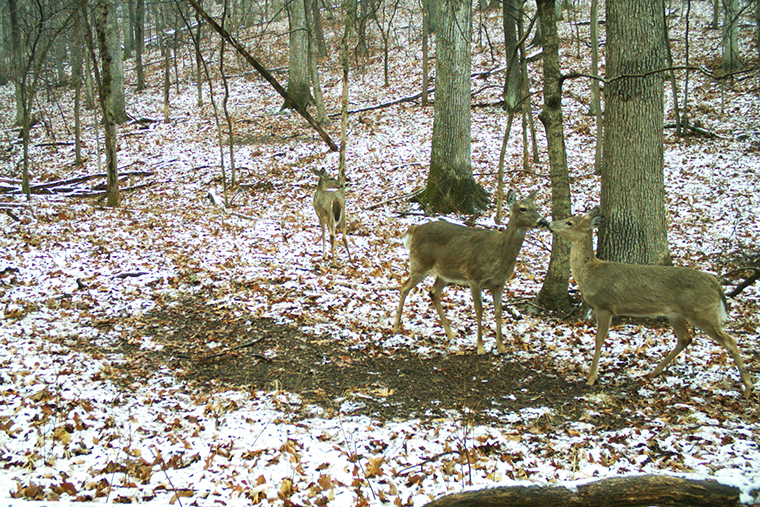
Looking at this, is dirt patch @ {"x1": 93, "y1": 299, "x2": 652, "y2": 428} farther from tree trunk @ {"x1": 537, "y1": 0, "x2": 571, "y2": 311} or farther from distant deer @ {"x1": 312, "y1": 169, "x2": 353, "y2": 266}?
distant deer @ {"x1": 312, "y1": 169, "x2": 353, "y2": 266}

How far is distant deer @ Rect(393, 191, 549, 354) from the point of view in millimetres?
6352

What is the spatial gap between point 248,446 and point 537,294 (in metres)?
5.06

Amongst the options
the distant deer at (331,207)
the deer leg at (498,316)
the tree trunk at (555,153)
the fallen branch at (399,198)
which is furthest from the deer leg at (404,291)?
the fallen branch at (399,198)

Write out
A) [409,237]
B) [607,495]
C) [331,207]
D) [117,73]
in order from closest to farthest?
[607,495], [409,237], [331,207], [117,73]

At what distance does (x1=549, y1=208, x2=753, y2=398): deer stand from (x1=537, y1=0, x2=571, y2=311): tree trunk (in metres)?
1.02

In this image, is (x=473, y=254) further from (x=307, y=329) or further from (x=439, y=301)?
(x=307, y=329)

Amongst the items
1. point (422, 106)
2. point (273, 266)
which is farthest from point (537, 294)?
point (422, 106)

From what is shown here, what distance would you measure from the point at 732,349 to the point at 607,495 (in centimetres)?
315

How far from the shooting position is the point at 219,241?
10.9 metres

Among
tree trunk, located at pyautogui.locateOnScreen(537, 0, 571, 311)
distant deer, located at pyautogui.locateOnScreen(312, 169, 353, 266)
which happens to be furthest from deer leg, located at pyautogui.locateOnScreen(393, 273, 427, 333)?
distant deer, located at pyautogui.locateOnScreen(312, 169, 353, 266)

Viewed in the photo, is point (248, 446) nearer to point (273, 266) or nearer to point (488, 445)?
point (488, 445)

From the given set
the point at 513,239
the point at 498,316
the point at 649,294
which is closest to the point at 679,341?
the point at 649,294

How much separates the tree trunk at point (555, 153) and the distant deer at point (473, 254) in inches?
26.1

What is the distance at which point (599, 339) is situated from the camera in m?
5.54
